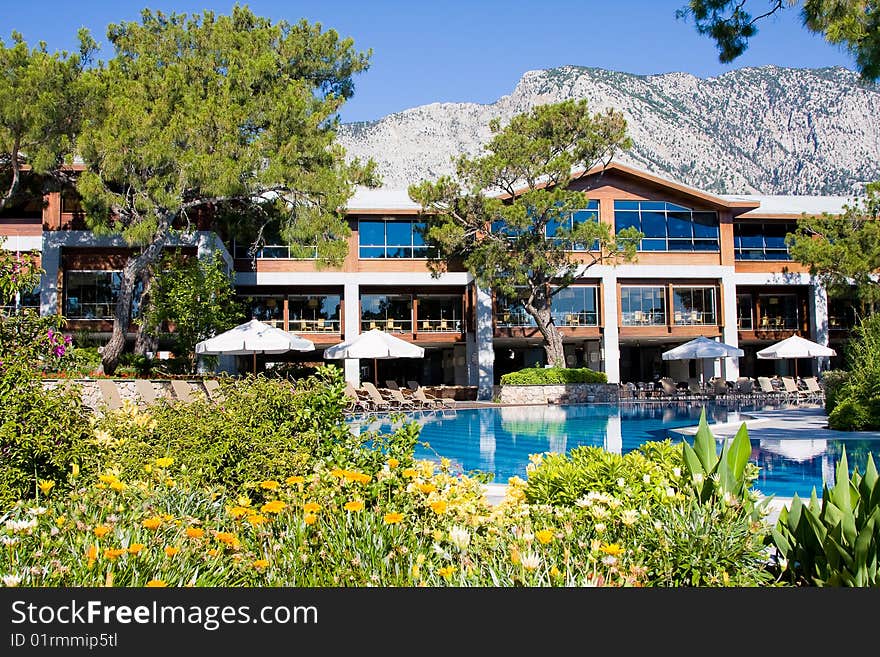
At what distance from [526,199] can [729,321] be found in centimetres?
1181

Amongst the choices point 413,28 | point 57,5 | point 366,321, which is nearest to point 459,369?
point 366,321

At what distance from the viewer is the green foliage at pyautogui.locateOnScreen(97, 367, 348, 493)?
4676 mm

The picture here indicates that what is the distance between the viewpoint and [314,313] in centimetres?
3031

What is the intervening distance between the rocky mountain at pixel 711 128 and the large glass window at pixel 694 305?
3324 inches

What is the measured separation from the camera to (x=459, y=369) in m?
33.5

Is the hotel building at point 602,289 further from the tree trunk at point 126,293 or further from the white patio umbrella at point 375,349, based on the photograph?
the tree trunk at point 126,293

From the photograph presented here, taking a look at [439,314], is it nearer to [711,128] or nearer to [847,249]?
[847,249]

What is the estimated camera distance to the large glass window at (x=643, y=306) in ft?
103

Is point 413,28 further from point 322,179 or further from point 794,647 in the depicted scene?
point 794,647

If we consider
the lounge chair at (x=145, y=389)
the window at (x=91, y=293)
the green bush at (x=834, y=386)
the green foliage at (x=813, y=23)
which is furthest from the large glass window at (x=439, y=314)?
the green foliage at (x=813, y=23)

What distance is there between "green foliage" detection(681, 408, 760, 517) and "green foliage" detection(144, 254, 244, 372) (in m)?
17.9

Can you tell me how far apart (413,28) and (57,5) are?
5872mm

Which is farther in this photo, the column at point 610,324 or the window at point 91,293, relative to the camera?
the column at point 610,324

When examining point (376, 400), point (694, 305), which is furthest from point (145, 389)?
point (694, 305)
